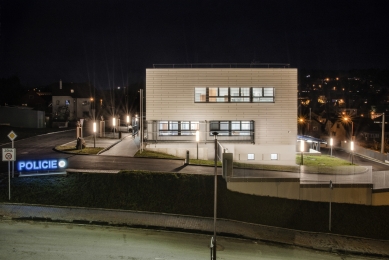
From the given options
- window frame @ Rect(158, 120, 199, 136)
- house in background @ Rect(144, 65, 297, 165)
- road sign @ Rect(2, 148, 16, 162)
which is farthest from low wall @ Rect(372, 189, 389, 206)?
road sign @ Rect(2, 148, 16, 162)

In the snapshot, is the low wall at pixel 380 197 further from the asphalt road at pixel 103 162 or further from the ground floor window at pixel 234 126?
the ground floor window at pixel 234 126

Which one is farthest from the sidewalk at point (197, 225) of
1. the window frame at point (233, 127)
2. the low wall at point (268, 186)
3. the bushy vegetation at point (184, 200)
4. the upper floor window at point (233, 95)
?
the upper floor window at point (233, 95)

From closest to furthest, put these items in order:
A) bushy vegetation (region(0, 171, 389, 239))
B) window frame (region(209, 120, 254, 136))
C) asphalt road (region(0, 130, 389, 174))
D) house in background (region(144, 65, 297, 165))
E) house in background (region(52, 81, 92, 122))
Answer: bushy vegetation (region(0, 171, 389, 239)) < asphalt road (region(0, 130, 389, 174)) < house in background (region(144, 65, 297, 165)) < window frame (region(209, 120, 254, 136)) < house in background (region(52, 81, 92, 122))

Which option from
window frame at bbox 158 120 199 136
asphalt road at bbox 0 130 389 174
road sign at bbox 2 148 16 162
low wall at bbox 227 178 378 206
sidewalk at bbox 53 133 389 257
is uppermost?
window frame at bbox 158 120 199 136

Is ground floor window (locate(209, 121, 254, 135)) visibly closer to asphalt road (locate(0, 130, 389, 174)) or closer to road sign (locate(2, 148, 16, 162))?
asphalt road (locate(0, 130, 389, 174))

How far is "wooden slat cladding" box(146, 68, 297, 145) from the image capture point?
31734mm

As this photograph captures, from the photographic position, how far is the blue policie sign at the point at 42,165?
19.7 meters

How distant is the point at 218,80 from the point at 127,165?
40.9 feet

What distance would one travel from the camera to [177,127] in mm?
31828

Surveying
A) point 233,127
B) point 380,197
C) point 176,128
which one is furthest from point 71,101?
point 380,197

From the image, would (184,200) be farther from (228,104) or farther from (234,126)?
(228,104)

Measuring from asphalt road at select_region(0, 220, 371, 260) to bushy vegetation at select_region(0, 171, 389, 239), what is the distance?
10.2 feet

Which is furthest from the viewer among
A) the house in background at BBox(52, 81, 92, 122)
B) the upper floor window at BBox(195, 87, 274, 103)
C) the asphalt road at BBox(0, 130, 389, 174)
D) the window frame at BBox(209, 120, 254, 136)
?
the house in background at BBox(52, 81, 92, 122)

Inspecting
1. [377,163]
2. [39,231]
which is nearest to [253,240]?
[39,231]
